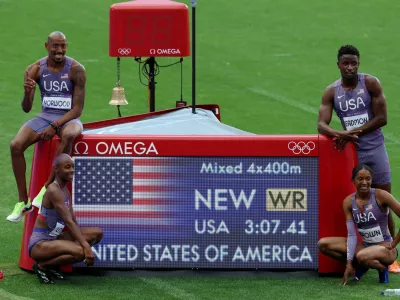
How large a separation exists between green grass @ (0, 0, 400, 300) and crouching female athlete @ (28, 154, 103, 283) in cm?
239

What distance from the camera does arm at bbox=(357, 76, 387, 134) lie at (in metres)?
10.2

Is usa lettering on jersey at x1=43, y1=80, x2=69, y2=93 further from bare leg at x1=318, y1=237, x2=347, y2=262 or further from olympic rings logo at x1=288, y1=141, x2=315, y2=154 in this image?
bare leg at x1=318, y1=237, x2=347, y2=262

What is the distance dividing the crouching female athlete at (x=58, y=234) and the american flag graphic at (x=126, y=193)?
0.23 m

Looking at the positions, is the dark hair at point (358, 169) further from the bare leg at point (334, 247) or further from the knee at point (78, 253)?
the knee at point (78, 253)

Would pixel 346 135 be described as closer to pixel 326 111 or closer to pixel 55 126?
pixel 326 111

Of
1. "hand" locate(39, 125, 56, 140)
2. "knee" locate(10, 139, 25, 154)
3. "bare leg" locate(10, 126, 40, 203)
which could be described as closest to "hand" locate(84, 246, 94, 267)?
"bare leg" locate(10, 126, 40, 203)

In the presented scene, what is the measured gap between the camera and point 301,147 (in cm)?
1018

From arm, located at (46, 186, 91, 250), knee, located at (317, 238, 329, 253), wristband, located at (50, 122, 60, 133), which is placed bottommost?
knee, located at (317, 238, 329, 253)

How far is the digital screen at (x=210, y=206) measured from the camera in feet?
33.5

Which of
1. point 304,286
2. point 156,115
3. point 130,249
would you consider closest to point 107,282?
point 130,249

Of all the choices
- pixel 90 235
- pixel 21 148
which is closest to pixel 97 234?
pixel 90 235

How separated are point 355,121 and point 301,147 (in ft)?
1.79

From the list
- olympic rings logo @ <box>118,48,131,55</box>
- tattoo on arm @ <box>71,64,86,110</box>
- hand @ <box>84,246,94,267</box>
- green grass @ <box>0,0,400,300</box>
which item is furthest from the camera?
green grass @ <box>0,0,400,300</box>

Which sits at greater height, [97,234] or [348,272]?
[97,234]
